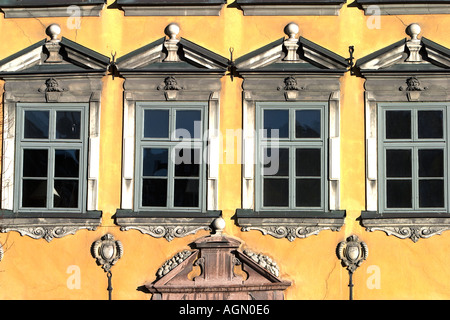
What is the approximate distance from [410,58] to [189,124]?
329cm

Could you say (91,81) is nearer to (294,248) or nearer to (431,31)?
(294,248)

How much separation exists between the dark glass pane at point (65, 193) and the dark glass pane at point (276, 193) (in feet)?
8.90

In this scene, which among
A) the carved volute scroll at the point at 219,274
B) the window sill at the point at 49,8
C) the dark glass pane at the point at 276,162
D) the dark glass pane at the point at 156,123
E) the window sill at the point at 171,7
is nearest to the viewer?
the carved volute scroll at the point at 219,274

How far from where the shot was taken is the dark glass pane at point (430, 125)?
39.4 ft

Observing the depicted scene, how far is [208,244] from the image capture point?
38.8 ft

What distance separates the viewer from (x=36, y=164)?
1220cm

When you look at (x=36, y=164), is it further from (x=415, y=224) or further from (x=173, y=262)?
(x=415, y=224)

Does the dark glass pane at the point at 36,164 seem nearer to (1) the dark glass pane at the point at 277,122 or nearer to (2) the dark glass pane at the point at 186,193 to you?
(2) the dark glass pane at the point at 186,193

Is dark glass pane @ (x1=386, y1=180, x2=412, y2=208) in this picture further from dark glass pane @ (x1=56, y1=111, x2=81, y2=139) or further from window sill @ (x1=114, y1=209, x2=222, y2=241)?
dark glass pane @ (x1=56, y1=111, x2=81, y2=139)

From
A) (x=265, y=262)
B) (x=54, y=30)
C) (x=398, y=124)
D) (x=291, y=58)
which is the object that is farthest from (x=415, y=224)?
(x=54, y=30)

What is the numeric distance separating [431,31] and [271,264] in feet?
13.3

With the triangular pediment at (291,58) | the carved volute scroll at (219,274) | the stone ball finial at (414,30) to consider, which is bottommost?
the carved volute scroll at (219,274)

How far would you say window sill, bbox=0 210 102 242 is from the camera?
12000 mm

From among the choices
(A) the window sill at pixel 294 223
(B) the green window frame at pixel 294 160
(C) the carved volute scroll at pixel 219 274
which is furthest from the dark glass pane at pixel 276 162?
(C) the carved volute scroll at pixel 219 274
